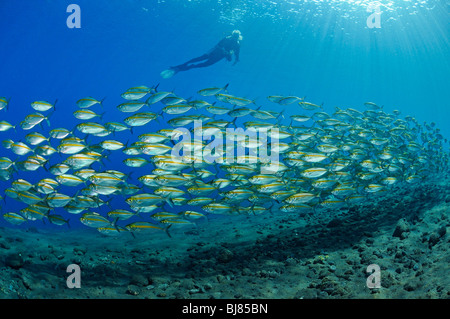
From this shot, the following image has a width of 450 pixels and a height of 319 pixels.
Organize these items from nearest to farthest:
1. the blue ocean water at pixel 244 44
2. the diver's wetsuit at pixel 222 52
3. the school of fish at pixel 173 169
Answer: the school of fish at pixel 173 169, the diver's wetsuit at pixel 222 52, the blue ocean water at pixel 244 44

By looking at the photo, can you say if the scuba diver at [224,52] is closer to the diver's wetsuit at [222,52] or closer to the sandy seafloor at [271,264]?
the diver's wetsuit at [222,52]

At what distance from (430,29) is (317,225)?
37803 mm

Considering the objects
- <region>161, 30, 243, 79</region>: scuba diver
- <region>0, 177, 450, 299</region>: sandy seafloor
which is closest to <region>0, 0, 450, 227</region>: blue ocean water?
<region>161, 30, 243, 79</region>: scuba diver

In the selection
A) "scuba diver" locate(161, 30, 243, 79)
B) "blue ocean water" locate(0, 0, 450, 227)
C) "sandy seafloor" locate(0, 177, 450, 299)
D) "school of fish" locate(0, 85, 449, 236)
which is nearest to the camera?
"sandy seafloor" locate(0, 177, 450, 299)

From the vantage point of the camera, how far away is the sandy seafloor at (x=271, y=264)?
15.6ft

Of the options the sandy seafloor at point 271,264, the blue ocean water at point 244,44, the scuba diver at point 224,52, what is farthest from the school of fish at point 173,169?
the scuba diver at point 224,52

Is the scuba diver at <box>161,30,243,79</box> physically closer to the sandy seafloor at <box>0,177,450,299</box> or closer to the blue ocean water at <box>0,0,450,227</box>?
the blue ocean water at <box>0,0,450,227</box>

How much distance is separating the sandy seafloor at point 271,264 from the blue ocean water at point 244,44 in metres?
11.2

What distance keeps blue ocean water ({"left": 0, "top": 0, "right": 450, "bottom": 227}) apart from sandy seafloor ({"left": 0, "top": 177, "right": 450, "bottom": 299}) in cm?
1115

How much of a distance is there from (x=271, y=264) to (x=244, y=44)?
3858 cm

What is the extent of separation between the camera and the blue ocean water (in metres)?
30.9

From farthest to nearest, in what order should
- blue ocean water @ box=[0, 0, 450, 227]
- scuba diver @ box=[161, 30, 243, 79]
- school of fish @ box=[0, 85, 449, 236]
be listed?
blue ocean water @ box=[0, 0, 450, 227] < scuba diver @ box=[161, 30, 243, 79] < school of fish @ box=[0, 85, 449, 236]

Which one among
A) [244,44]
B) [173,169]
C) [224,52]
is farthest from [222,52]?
[244,44]

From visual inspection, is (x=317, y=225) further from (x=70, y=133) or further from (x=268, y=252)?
(x=70, y=133)
